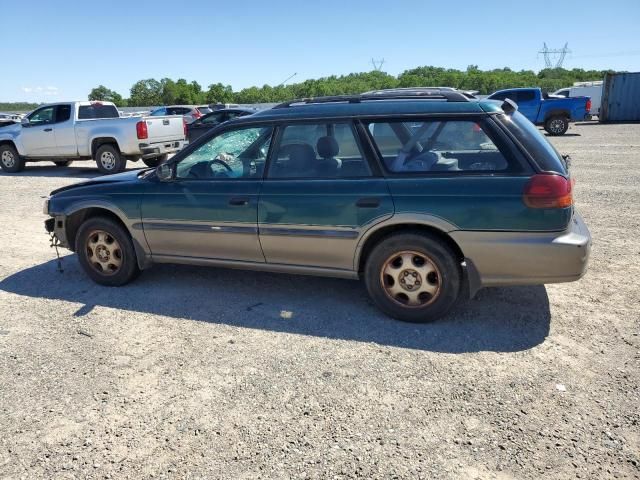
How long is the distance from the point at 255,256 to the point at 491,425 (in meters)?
2.36

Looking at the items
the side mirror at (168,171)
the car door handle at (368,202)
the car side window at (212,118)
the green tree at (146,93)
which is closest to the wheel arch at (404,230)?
the car door handle at (368,202)

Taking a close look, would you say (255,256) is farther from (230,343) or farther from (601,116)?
(601,116)

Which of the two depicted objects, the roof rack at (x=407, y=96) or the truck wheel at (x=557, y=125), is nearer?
the roof rack at (x=407, y=96)

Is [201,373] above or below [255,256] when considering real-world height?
below

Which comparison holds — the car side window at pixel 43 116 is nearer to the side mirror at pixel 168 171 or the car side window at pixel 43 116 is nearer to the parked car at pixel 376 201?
the parked car at pixel 376 201

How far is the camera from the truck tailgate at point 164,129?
1227 cm

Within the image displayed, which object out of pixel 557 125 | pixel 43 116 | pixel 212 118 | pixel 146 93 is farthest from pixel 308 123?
pixel 146 93

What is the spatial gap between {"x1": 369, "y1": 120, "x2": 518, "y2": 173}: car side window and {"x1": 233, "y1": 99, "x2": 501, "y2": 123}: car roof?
A: 9 cm

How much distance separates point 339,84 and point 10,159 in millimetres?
62691

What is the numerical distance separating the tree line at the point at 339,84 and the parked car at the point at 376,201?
58.6 metres

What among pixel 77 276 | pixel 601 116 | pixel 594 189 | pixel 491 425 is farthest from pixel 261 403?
pixel 601 116

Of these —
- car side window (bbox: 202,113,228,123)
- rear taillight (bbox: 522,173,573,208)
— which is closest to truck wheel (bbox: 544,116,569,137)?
car side window (bbox: 202,113,228,123)

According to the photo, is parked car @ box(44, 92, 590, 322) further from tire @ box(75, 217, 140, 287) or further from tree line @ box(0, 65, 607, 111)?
tree line @ box(0, 65, 607, 111)

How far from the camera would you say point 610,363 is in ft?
10.5
